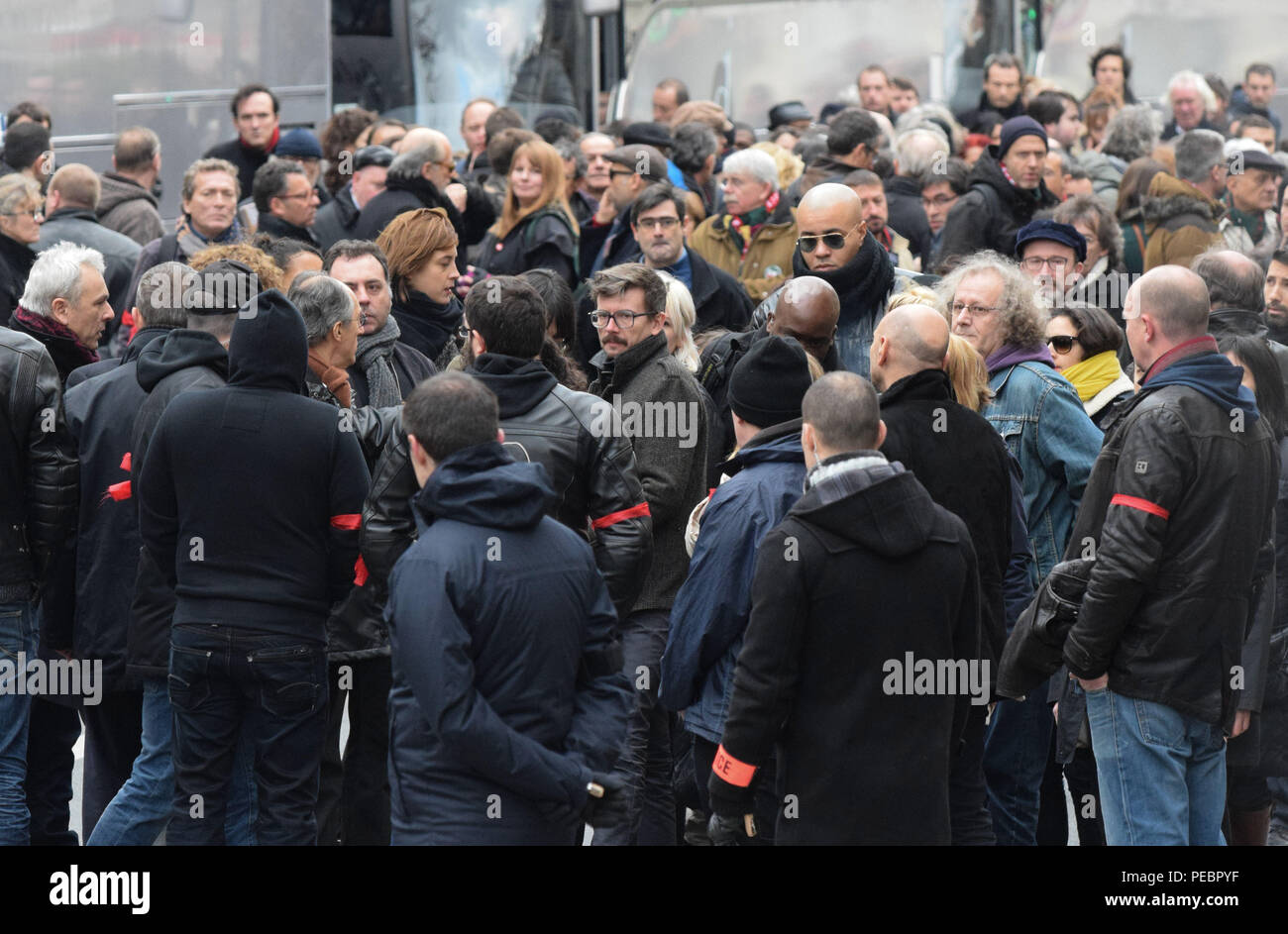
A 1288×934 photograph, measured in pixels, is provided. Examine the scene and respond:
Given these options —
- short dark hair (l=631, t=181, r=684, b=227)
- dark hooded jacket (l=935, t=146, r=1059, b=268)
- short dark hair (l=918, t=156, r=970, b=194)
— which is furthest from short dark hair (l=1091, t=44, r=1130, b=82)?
short dark hair (l=631, t=181, r=684, b=227)

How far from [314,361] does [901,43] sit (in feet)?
38.6

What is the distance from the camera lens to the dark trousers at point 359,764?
5730mm

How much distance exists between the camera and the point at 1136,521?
466 cm

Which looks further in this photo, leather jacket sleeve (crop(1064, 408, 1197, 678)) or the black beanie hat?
the black beanie hat

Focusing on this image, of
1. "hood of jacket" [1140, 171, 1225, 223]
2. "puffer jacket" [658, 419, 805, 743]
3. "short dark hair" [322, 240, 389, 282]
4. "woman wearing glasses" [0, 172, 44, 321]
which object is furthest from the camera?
"hood of jacket" [1140, 171, 1225, 223]

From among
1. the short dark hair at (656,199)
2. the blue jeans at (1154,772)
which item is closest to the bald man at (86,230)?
the short dark hair at (656,199)

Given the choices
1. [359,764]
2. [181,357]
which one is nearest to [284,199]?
[181,357]

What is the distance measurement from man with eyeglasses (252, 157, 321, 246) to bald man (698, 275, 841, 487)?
121 inches

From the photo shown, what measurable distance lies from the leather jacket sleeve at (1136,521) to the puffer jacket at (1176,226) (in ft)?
13.7

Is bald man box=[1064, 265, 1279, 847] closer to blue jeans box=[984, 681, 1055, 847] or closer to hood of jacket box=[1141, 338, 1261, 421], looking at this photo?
hood of jacket box=[1141, 338, 1261, 421]

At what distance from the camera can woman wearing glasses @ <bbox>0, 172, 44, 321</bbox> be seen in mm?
7938

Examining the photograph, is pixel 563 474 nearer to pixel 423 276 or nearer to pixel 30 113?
pixel 423 276

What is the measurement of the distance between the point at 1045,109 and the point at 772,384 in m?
7.42
